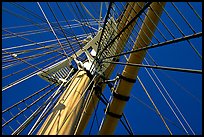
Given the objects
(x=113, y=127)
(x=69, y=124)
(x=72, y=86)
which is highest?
(x=72, y=86)

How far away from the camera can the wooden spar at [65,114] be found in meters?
3.29

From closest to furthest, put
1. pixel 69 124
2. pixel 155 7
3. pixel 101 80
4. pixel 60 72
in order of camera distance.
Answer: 1. pixel 69 124
2. pixel 155 7
3. pixel 101 80
4. pixel 60 72

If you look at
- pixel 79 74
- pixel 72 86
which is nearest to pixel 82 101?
pixel 72 86

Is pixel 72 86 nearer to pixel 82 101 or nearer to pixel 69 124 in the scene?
pixel 82 101

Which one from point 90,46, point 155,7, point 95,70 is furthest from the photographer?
point 90,46

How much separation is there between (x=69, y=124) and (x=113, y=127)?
1.87 m

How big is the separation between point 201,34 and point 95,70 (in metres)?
3.76

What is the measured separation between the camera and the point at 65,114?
11.8ft

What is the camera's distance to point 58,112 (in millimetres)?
3627

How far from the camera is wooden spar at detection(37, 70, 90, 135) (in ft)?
10.8

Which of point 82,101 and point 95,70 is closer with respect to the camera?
point 82,101

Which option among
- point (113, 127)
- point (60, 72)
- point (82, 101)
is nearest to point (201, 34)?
point (82, 101)

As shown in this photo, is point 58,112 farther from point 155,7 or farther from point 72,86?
point 155,7

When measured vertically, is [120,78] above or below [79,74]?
below
